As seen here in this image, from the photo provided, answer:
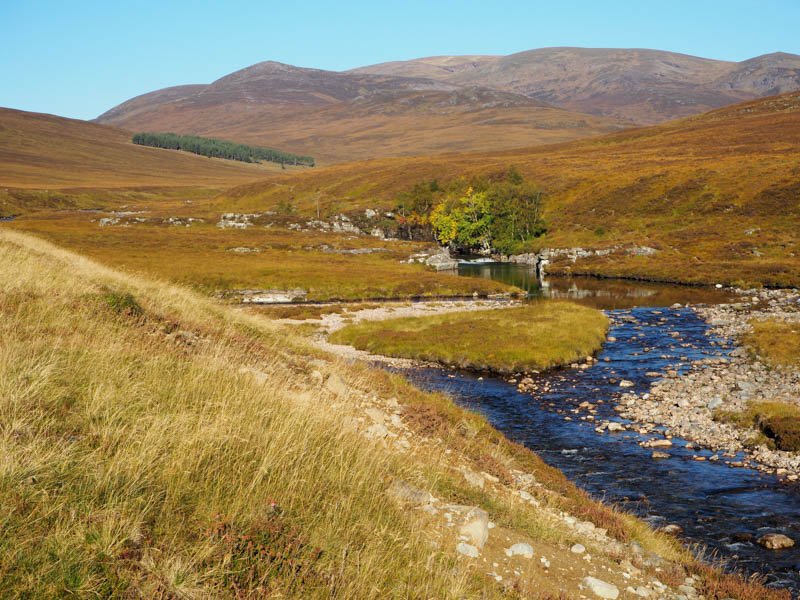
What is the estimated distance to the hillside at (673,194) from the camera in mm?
76750

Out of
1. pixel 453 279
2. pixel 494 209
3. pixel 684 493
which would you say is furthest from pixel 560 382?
pixel 494 209

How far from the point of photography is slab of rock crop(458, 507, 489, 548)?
25.4ft

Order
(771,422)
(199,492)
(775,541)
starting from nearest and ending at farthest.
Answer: (199,492), (775,541), (771,422)

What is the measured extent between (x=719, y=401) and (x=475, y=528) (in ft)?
65.1

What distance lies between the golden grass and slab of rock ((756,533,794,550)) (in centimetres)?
1833

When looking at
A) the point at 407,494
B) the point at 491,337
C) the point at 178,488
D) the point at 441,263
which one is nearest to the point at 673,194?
the point at 441,263

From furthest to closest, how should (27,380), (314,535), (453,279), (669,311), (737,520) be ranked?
(453,279), (669,311), (737,520), (27,380), (314,535)

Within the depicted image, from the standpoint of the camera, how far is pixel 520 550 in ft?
26.3

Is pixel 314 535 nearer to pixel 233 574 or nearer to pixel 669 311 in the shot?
pixel 233 574

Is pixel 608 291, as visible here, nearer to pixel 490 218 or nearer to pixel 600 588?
pixel 490 218

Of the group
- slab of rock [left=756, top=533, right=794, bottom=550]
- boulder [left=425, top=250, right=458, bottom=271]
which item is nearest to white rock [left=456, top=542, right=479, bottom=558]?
slab of rock [left=756, top=533, right=794, bottom=550]

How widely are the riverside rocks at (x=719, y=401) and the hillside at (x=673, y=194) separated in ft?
129

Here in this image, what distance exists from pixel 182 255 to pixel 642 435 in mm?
74435

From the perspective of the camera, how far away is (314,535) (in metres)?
5.77
